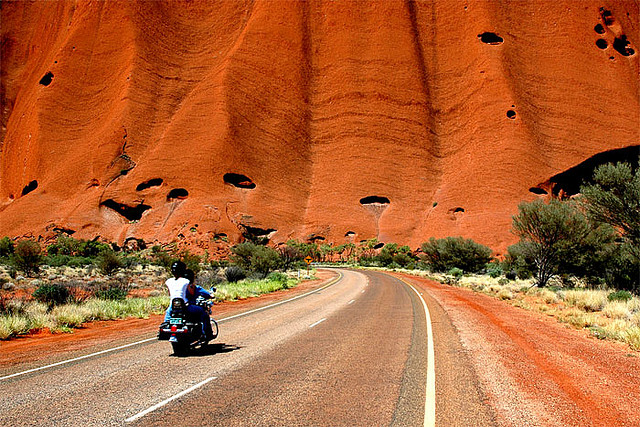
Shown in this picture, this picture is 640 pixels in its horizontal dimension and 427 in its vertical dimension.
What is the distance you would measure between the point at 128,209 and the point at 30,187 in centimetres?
2268

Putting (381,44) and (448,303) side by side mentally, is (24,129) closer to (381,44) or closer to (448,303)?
(381,44)

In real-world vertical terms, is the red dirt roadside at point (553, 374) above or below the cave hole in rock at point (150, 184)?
below

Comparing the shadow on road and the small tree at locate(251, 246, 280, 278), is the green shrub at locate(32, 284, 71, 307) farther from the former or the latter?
the small tree at locate(251, 246, 280, 278)

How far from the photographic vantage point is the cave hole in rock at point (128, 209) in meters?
65.7

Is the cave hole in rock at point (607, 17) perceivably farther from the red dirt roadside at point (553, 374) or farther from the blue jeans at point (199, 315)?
the blue jeans at point (199, 315)

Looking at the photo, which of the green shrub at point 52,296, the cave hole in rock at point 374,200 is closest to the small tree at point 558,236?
the green shrub at point 52,296

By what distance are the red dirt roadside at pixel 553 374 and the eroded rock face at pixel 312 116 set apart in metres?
53.9

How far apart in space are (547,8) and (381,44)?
33.0 m

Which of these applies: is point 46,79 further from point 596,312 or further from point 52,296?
point 596,312

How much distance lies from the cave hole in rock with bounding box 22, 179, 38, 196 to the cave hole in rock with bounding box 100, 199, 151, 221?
17.9 m

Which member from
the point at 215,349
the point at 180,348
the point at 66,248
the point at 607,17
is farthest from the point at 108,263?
the point at 607,17

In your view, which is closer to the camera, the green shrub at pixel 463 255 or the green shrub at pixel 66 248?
the green shrub at pixel 463 255

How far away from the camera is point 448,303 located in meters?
16.5

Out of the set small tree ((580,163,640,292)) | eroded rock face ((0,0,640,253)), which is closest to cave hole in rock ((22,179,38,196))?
eroded rock face ((0,0,640,253))
